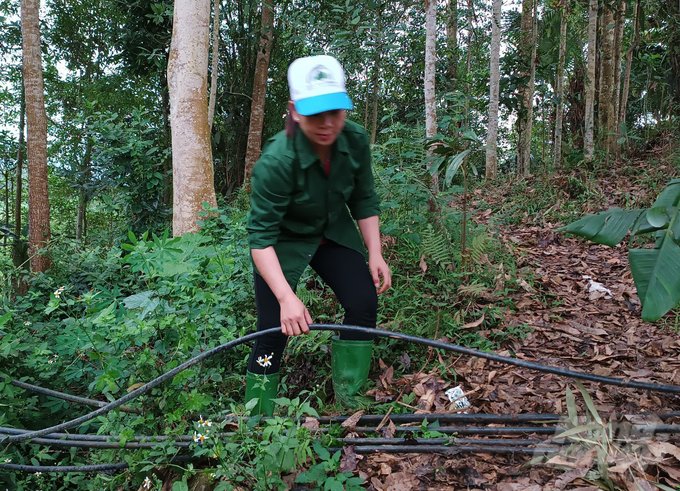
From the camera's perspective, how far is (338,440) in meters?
2.10

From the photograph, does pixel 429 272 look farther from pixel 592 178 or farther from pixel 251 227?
pixel 592 178

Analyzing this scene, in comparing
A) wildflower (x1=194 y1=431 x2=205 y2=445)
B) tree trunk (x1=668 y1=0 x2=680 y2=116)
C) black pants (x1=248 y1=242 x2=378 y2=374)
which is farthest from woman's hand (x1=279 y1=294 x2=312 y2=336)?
tree trunk (x1=668 y1=0 x2=680 y2=116)

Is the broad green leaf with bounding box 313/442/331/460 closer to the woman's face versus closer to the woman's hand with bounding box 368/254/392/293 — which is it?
the woman's hand with bounding box 368/254/392/293

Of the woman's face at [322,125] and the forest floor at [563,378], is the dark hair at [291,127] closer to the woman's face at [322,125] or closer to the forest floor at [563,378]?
the woman's face at [322,125]

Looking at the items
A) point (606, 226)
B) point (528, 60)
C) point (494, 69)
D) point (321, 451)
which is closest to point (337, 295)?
point (321, 451)

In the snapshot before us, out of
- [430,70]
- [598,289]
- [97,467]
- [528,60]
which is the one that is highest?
[528,60]

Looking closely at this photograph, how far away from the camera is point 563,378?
265 cm

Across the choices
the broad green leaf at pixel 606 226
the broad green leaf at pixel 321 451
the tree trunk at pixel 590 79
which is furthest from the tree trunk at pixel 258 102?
the broad green leaf at pixel 606 226

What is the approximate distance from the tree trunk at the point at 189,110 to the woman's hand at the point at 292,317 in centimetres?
308

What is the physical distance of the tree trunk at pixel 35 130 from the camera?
5316 millimetres

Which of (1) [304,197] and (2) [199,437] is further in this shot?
(1) [304,197]

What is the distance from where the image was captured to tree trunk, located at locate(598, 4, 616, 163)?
23.0 ft

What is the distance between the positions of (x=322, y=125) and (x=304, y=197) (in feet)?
1.20

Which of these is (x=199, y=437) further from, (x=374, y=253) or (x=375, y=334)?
(x=374, y=253)
